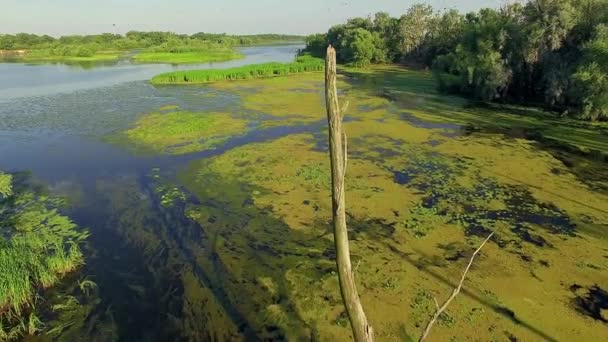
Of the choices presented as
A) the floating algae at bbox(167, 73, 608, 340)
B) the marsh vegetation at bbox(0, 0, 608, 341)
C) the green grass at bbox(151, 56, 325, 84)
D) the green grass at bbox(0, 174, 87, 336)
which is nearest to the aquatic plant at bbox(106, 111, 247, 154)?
the marsh vegetation at bbox(0, 0, 608, 341)

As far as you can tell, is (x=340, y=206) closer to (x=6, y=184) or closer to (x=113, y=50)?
(x=6, y=184)

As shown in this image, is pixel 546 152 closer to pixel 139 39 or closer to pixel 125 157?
pixel 125 157

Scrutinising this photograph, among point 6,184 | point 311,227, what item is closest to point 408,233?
point 311,227

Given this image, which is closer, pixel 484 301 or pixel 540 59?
pixel 484 301

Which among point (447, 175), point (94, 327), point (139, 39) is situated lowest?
point (94, 327)

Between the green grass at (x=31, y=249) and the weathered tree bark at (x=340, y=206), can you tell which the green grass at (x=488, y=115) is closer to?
the weathered tree bark at (x=340, y=206)

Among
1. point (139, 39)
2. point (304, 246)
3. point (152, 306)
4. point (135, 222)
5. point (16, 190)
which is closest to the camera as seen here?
point (152, 306)

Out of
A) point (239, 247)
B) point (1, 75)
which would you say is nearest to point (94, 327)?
point (239, 247)

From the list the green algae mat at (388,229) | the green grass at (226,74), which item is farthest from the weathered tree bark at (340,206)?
the green grass at (226,74)
